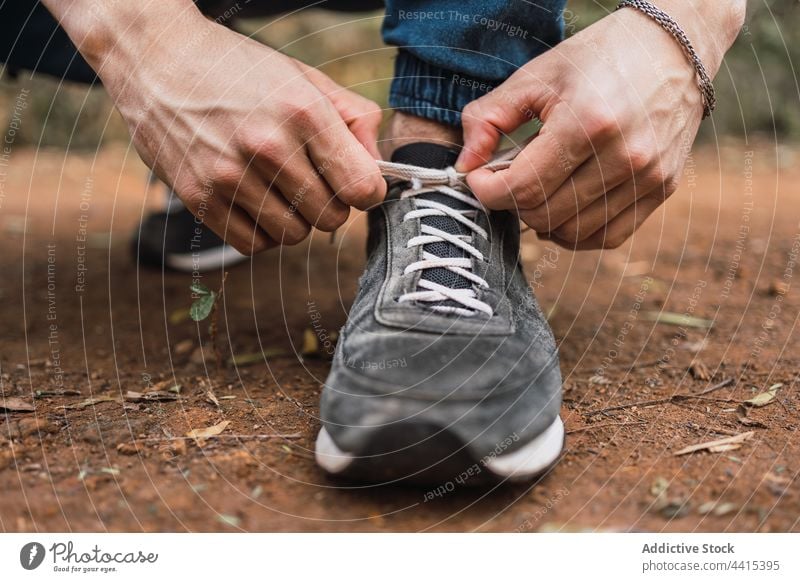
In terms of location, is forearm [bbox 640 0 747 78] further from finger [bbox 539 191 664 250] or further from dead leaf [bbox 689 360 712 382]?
dead leaf [bbox 689 360 712 382]

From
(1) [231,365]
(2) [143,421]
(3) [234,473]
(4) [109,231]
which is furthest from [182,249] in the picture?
(3) [234,473]

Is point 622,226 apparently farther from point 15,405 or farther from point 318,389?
point 15,405

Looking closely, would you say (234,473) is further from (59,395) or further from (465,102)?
(465,102)

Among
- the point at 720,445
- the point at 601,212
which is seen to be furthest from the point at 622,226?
the point at 720,445

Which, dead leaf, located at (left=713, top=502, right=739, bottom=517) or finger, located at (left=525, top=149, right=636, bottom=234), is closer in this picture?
dead leaf, located at (left=713, top=502, right=739, bottom=517)

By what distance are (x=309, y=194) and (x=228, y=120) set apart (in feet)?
0.41

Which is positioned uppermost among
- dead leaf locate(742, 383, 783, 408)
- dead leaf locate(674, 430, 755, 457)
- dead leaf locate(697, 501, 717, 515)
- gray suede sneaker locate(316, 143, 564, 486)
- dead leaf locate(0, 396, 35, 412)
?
gray suede sneaker locate(316, 143, 564, 486)

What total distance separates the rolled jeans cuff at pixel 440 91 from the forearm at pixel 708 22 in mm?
249

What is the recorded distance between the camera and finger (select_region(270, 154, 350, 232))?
0.87 metres

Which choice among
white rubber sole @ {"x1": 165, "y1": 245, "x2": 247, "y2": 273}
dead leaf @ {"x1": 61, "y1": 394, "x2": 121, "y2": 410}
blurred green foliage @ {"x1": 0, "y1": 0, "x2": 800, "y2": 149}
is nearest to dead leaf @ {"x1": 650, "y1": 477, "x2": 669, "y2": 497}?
dead leaf @ {"x1": 61, "y1": 394, "x2": 121, "y2": 410}

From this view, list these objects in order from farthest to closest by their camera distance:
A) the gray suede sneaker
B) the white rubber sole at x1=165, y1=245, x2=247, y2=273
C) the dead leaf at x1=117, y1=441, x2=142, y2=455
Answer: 1. the white rubber sole at x1=165, y1=245, x2=247, y2=273
2. the dead leaf at x1=117, y1=441, x2=142, y2=455
3. the gray suede sneaker

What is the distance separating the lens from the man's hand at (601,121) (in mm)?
855

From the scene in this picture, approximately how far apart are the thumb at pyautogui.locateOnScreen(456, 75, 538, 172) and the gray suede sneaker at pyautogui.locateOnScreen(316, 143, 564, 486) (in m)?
0.08

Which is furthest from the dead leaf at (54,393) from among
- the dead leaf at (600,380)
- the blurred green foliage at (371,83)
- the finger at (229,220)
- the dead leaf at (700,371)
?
the blurred green foliage at (371,83)
